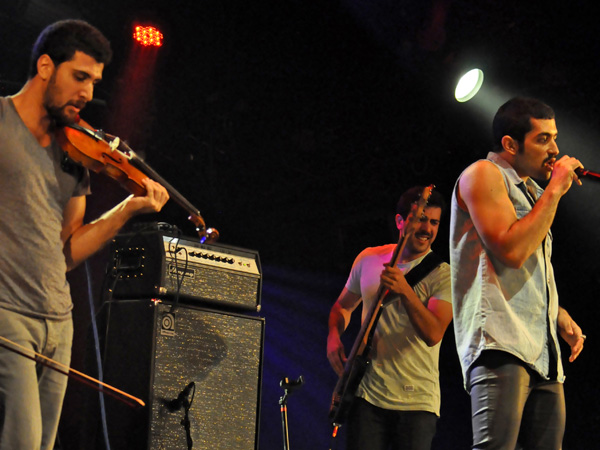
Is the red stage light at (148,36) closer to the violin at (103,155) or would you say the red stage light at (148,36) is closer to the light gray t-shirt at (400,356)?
the light gray t-shirt at (400,356)

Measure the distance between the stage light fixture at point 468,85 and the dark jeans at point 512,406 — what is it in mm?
3219

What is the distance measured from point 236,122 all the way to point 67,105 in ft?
13.8

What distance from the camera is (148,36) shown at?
4691 mm

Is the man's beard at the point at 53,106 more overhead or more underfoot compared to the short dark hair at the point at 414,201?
more underfoot

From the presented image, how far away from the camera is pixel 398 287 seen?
10.1 feet

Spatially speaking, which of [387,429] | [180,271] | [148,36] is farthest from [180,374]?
[148,36]

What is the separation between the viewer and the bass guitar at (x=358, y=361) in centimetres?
308

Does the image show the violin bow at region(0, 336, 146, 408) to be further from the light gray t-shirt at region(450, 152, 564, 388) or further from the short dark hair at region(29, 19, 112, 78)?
the light gray t-shirt at region(450, 152, 564, 388)

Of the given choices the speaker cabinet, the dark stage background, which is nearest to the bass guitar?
the speaker cabinet

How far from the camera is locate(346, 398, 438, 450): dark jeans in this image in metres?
2.97

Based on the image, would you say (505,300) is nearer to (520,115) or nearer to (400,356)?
(520,115)

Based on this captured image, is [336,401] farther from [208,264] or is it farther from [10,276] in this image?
[10,276]

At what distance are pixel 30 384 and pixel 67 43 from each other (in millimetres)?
947

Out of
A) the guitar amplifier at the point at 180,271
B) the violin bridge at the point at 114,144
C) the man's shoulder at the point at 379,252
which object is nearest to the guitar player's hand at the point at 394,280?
the man's shoulder at the point at 379,252
